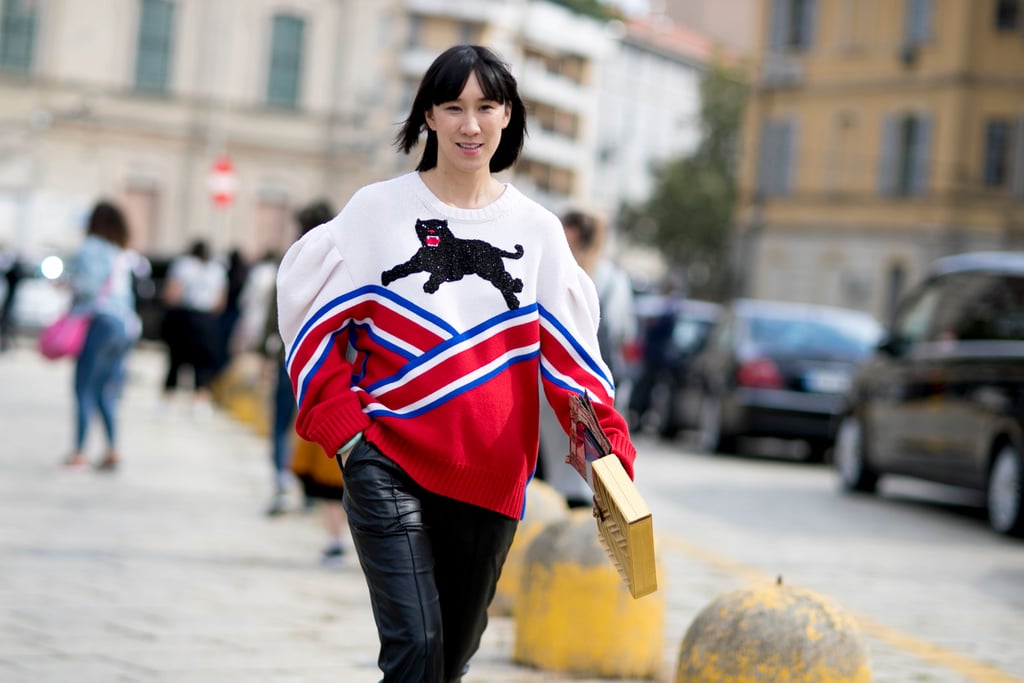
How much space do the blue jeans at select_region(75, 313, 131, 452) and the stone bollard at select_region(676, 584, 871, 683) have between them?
25.1 ft

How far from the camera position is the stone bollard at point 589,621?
6.61 meters

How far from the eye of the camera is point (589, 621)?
664 centimetres

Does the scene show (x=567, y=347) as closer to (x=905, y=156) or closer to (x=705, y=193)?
(x=905, y=156)

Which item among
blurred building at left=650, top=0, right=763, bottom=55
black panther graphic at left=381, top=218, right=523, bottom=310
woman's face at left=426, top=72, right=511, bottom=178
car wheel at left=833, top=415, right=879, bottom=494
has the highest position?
blurred building at left=650, top=0, right=763, bottom=55

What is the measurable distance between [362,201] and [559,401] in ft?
2.18

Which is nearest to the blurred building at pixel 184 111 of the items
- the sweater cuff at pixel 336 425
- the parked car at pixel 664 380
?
the parked car at pixel 664 380

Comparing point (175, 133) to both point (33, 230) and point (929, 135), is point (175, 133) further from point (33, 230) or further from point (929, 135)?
point (929, 135)

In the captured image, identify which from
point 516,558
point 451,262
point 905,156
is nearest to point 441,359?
point 451,262

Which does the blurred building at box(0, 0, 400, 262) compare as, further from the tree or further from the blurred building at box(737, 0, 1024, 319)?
the tree

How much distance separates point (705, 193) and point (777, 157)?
2769 cm

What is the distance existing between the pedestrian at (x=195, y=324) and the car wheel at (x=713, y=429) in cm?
532

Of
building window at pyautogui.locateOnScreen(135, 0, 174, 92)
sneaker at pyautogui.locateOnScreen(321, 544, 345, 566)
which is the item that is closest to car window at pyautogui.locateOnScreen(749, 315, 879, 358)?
sneaker at pyautogui.locateOnScreen(321, 544, 345, 566)

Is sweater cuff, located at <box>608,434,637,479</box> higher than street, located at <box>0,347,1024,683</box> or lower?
higher

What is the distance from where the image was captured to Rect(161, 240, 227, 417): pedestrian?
1961 cm
